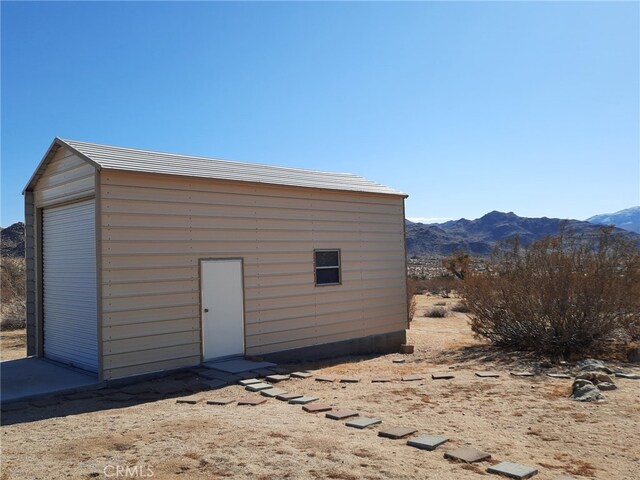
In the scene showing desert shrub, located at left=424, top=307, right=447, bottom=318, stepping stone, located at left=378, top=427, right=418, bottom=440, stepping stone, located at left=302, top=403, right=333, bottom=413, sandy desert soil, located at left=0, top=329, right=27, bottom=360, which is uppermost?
stepping stone, located at left=378, top=427, right=418, bottom=440

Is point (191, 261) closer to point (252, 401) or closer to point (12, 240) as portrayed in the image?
point (252, 401)

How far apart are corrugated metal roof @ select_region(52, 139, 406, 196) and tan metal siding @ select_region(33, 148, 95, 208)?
34cm

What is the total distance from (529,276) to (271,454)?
8.35 m

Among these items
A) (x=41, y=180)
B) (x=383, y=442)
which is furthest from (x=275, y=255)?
(x=383, y=442)

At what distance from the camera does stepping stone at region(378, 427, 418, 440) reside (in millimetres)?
5473

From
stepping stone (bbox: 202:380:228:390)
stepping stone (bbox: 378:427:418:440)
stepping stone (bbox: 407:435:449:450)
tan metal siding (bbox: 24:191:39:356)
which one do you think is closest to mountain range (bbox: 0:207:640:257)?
tan metal siding (bbox: 24:191:39:356)

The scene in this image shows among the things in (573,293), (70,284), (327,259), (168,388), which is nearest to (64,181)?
(70,284)

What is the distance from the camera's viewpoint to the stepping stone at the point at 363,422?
5898mm

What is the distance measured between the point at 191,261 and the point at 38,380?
3.25 m

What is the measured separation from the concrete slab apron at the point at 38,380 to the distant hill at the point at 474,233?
6588cm

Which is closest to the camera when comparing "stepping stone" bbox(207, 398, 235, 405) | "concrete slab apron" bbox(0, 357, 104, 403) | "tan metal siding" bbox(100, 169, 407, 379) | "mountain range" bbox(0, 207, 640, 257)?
"stepping stone" bbox(207, 398, 235, 405)

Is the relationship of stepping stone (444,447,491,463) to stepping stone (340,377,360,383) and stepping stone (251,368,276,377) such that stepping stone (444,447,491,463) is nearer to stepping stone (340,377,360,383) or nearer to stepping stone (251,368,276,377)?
stepping stone (340,377,360,383)

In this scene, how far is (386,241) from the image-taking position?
45.1 feet

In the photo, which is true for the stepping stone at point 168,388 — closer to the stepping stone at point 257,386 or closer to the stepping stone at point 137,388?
the stepping stone at point 137,388
